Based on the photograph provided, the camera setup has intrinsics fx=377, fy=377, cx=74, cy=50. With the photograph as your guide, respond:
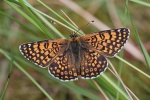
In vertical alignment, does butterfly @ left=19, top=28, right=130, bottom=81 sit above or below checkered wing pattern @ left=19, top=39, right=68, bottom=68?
below

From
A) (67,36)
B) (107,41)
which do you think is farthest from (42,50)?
(67,36)

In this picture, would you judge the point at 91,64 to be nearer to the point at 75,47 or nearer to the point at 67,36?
the point at 75,47

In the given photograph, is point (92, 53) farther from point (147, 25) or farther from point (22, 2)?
point (147, 25)

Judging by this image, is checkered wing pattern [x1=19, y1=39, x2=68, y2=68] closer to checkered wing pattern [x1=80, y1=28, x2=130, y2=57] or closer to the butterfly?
the butterfly

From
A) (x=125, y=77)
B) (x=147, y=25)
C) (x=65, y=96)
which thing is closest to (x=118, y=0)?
(x=147, y=25)

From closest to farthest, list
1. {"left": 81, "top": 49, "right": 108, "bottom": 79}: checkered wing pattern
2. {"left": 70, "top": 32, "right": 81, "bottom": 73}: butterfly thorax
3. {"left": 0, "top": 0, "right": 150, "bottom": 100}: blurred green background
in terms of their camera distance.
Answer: {"left": 81, "top": 49, "right": 108, "bottom": 79}: checkered wing pattern
{"left": 70, "top": 32, "right": 81, "bottom": 73}: butterfly thorax
{"left": 0, "top": 0, "right": 150, "bottom": 100}: blurred green background

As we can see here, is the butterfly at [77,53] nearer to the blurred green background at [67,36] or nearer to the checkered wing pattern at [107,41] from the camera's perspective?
the checkered wing pattern at [107,41]

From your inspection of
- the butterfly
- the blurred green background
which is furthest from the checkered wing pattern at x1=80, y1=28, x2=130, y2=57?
the blurred green background
